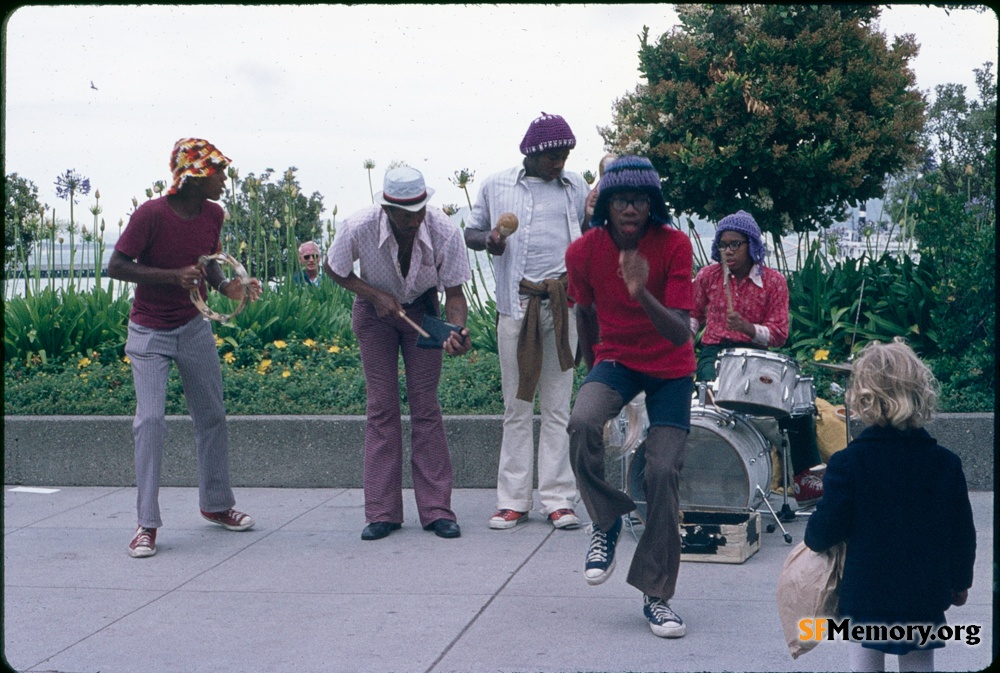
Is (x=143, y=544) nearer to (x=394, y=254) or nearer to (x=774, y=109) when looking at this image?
(x=394, y=254)

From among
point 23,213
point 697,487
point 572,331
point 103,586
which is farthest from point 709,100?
point 23,213

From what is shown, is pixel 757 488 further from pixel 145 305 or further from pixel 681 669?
pixel 145 305

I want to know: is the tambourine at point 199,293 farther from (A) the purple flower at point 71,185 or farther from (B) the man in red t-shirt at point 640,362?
(A) the purple flower at point 71,185

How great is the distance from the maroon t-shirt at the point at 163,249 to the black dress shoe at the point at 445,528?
1.65m

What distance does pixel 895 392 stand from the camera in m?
3.35

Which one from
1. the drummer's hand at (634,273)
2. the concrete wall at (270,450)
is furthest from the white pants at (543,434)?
the drummer's hand at (634,273)

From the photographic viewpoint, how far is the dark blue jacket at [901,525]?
331 centimetres

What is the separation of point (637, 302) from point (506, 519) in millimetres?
2148

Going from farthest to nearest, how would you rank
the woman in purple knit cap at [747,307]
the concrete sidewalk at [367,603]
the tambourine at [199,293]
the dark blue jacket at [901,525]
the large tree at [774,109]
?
the large tree at [774,109], the woman in purple knit cap at [747,307], the tambourine at [199,293], the concrete sidewalk at [367,603], the dark blue jacket at [901,525]

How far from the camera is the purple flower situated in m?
10.2

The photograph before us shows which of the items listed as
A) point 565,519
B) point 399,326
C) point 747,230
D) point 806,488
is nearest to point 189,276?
point 399,326

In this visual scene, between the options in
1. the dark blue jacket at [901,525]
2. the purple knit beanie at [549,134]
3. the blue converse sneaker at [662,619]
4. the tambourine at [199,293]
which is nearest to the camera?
the dark blue jacket at [901,525]

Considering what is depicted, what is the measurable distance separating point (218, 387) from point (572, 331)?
188cm

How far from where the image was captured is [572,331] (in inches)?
251
